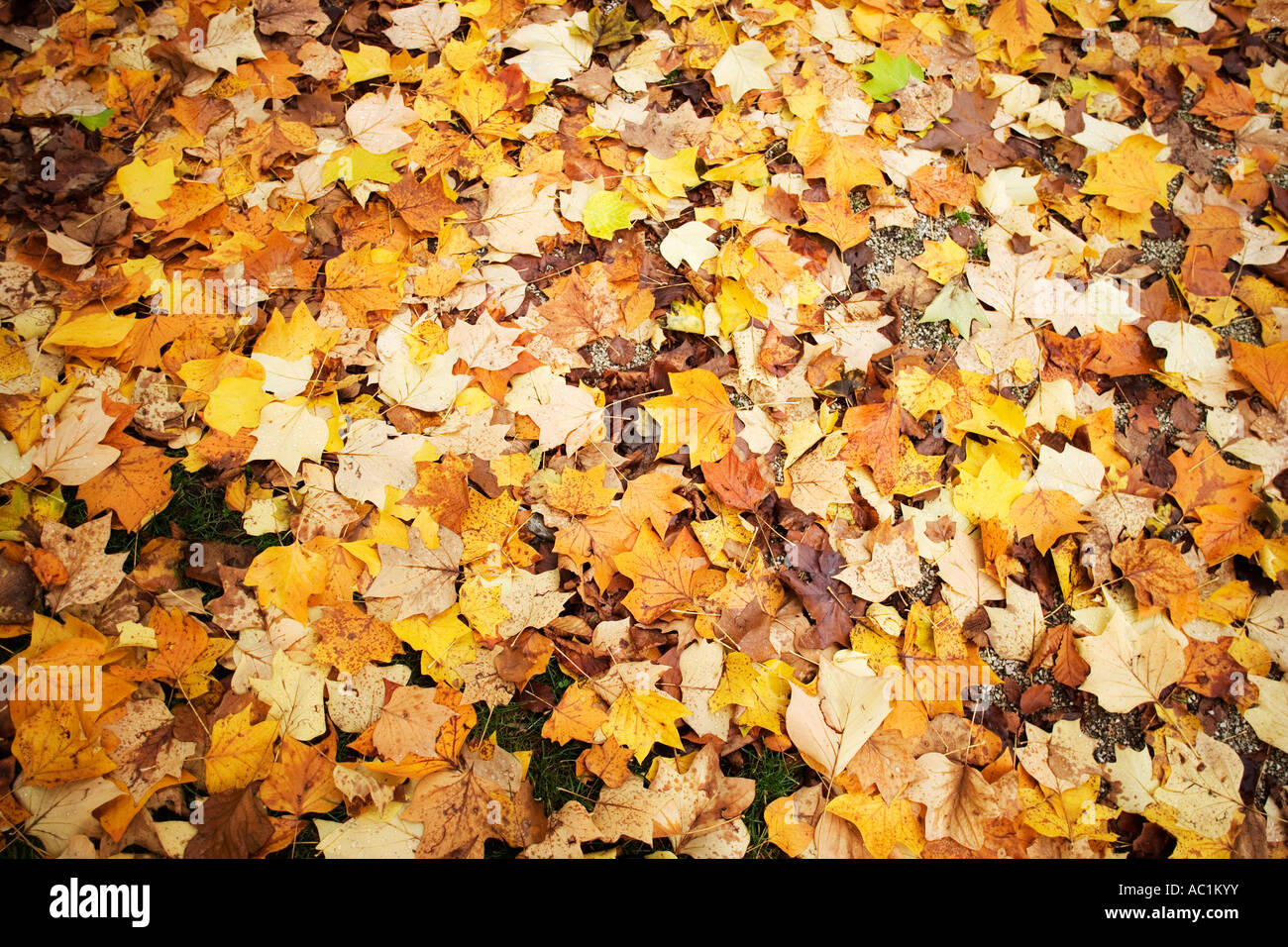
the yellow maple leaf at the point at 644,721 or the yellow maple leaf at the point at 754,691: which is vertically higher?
the yellow maple leaf at the point at 754,691

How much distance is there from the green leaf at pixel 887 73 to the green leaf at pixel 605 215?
1.08 m

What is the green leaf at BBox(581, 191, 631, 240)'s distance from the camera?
8.01 ft

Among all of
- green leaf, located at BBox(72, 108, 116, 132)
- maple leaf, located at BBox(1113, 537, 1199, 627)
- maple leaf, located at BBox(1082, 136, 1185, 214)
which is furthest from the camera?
maple leaf, located at BBox(1082, 136, 1185, 214)

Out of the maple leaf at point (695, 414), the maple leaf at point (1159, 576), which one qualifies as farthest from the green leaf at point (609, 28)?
the maple leaf at point (1159, 576)

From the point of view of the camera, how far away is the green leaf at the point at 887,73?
2.73 meters

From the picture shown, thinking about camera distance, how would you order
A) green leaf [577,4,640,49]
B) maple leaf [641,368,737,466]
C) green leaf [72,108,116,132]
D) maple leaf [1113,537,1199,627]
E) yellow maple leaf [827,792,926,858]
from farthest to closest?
green leaf [577,4,640,49], green leaf [72,108,116,132], maple leaf [641,368,737,466], maple leaf [1113,537,1199,627], yellow maple leaf [827,792,926,858]

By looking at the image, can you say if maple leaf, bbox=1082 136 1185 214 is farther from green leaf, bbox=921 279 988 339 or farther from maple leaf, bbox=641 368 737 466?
maple leaf, bbox=641 368 737 466

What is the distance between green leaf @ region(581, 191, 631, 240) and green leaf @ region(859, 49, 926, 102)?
1.08m

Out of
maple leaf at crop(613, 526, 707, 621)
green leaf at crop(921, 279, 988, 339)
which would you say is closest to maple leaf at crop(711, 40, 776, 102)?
green leaf at crop(921, 279, 988, 339)

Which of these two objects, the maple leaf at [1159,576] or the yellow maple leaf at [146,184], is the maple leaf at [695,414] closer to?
the maple leaf at [1159,576]

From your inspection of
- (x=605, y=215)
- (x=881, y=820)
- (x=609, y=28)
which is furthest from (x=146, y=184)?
(x=881, y=820)

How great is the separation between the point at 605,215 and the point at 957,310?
4.01ft
